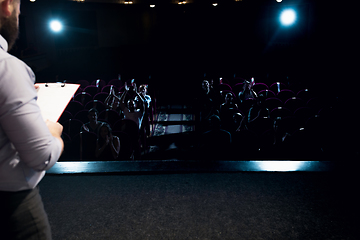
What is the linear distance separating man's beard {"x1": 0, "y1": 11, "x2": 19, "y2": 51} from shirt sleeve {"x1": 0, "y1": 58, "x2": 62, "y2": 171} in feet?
0.38

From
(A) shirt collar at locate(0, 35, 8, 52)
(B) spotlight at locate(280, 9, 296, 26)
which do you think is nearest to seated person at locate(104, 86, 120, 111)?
(A) shirt collar at locate(0, 35, 8, 52)

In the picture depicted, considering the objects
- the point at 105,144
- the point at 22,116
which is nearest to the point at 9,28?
the point at 22,116

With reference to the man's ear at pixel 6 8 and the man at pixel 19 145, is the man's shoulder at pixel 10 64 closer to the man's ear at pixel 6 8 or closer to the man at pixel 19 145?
the man at pixel 19 145

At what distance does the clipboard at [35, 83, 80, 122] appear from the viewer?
2.97 ft

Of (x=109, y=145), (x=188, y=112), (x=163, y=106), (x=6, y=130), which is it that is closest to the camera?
(x=6, y=130)

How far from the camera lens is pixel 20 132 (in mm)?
593

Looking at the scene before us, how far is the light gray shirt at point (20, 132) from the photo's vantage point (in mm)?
575

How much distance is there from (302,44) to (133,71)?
7327mm

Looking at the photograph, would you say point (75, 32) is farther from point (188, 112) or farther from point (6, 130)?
point (6, 130)

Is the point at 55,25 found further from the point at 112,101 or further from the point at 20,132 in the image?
the point at 20,132

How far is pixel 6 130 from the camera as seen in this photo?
594 millimetres

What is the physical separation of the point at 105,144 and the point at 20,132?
269 centimetres

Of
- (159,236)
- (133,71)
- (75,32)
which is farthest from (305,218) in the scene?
(75,32)

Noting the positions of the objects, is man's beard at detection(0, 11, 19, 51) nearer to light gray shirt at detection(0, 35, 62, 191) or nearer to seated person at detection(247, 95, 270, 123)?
light gray shirt at detection(0, 35, 62, 191)
